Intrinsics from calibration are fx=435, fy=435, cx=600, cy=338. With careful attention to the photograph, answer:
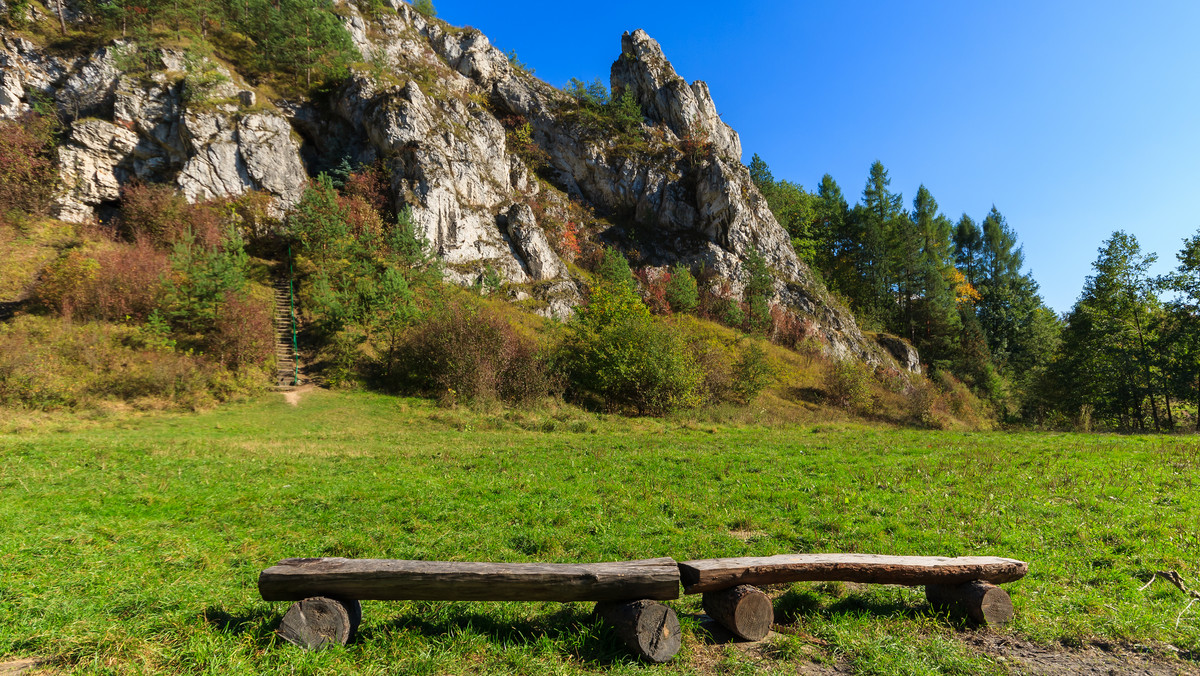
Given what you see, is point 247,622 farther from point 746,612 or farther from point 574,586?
point 746,612

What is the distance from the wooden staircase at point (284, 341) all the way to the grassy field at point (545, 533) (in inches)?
376

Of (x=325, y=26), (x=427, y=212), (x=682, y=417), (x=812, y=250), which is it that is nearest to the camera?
(x=682, y=417)

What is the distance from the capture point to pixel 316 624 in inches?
144

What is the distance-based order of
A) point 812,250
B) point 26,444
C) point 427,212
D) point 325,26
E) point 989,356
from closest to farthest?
1. point 26,444
2. point 427,212
3. point 325,26
4. point 989,356
5. point 812,250

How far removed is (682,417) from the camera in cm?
2247

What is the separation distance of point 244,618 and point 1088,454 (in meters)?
18.6

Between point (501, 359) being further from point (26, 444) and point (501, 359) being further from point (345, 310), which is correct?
point (26, 444)

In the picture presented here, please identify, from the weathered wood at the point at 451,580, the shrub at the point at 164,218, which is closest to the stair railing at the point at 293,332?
the shrub at the point at 164,218

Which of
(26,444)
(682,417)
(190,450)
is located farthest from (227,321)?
(682,417)

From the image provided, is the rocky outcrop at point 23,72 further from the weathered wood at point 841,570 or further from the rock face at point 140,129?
the weathered wood at point 841,570

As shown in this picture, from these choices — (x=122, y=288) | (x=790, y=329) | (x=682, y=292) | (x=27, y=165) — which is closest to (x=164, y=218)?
(x=27, y=165)

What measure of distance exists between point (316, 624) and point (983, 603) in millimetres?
6290

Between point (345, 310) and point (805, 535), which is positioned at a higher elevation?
point (345, 310)

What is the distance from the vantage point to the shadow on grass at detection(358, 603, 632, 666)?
12.6 feet
